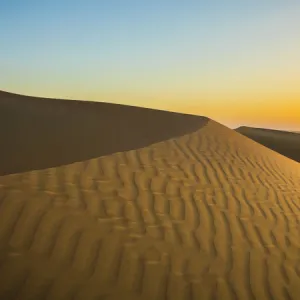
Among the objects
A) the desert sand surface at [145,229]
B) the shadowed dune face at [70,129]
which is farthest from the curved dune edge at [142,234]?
the shadowed dune face at [70,129]

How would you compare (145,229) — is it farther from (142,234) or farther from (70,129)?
(70,129)

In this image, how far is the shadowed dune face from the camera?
26.3 feet

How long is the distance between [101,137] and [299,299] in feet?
20.5

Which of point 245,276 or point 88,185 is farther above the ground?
point 88,185

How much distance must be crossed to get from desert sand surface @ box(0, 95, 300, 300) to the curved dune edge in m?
0.01

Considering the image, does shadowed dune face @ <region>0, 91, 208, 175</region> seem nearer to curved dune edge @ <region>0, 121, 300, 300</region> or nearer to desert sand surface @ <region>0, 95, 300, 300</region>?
desert sand surface @ <region>0, 95, 300, 300</region>

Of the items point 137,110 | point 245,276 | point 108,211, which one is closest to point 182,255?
point 245,276

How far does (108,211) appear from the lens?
536 cm

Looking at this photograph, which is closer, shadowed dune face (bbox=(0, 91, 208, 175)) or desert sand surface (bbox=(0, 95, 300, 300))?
desert sand surface (bbox=(0, 95, 300, 300))

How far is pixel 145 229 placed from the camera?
5238 mm

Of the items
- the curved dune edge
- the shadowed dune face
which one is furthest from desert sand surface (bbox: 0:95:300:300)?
the shadowed dune face

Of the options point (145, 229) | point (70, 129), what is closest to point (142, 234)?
point (145, 229)

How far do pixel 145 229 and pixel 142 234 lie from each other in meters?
0.14

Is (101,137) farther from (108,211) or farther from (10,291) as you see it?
(10,291)
